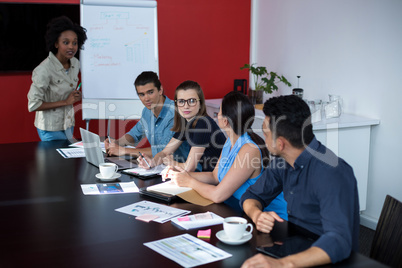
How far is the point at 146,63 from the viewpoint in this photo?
431 cm

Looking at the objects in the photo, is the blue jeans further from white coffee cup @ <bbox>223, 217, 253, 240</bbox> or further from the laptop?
white coffee cup @ <bbox>223, 217, 253, 240</bbox>

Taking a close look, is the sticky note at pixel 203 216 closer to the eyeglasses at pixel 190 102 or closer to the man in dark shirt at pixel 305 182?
the man in dark shirt at pixel 305 182

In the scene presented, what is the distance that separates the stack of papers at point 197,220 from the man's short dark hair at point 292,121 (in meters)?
0.39

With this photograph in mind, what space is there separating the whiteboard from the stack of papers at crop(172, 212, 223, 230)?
275 cm

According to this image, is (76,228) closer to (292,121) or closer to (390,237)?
(292,121)

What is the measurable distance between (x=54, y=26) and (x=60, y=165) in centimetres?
171

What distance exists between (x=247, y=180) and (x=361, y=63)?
196 centimetres

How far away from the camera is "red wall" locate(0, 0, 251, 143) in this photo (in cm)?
457

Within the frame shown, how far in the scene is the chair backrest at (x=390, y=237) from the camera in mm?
1557

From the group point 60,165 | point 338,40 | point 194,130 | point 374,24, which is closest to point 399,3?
point 374,24

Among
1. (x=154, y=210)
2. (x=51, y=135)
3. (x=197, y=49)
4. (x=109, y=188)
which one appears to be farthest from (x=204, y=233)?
(x=197, y=49)

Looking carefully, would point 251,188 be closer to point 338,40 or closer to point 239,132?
point 239,132

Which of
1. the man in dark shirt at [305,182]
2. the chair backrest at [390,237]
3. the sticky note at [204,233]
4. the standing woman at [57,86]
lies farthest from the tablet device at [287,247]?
the standing woman at [57,86]

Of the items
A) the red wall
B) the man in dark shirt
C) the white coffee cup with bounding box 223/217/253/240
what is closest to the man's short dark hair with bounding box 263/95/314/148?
the man in dark shirt
